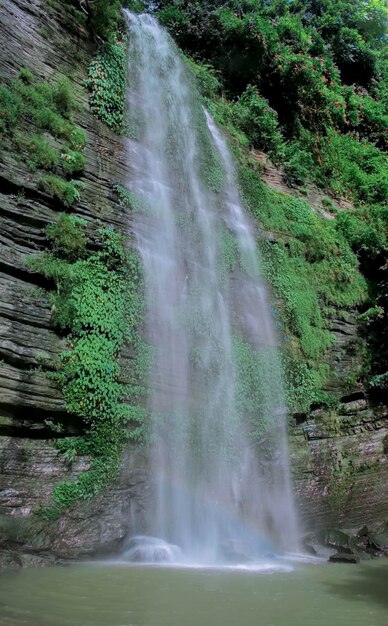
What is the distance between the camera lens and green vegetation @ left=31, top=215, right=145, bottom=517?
7.11 metres

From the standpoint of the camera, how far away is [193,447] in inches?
320

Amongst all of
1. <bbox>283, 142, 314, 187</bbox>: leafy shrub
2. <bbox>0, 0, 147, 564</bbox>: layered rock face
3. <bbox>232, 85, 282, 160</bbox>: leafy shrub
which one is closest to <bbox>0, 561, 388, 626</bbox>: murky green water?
<bbox>0, 0, 147, 564</bbox>: layered rock face

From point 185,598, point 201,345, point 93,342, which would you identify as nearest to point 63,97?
point 93,342

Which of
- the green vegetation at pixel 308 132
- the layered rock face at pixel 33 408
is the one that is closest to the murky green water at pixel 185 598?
the layered rock face at pixel 33 408

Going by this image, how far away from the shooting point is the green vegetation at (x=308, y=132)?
12.0 meters

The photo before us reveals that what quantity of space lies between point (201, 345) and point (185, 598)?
5.11 meters

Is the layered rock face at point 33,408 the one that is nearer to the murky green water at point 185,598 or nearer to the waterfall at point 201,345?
the waterfall at point 201,345

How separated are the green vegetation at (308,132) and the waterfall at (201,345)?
3.15ft

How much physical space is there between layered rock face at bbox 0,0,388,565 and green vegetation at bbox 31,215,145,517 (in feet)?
0.53

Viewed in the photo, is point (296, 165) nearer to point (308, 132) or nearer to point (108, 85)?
point (308, 132)

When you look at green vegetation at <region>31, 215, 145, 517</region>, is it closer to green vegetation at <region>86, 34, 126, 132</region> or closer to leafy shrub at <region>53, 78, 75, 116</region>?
leafy shrub at <region>53, 78, 75, 116</region>

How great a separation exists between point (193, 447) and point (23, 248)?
4083 millimetres

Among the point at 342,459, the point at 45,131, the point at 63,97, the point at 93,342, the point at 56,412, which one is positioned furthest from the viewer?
the point at 342,459

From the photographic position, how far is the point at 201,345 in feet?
30.0
